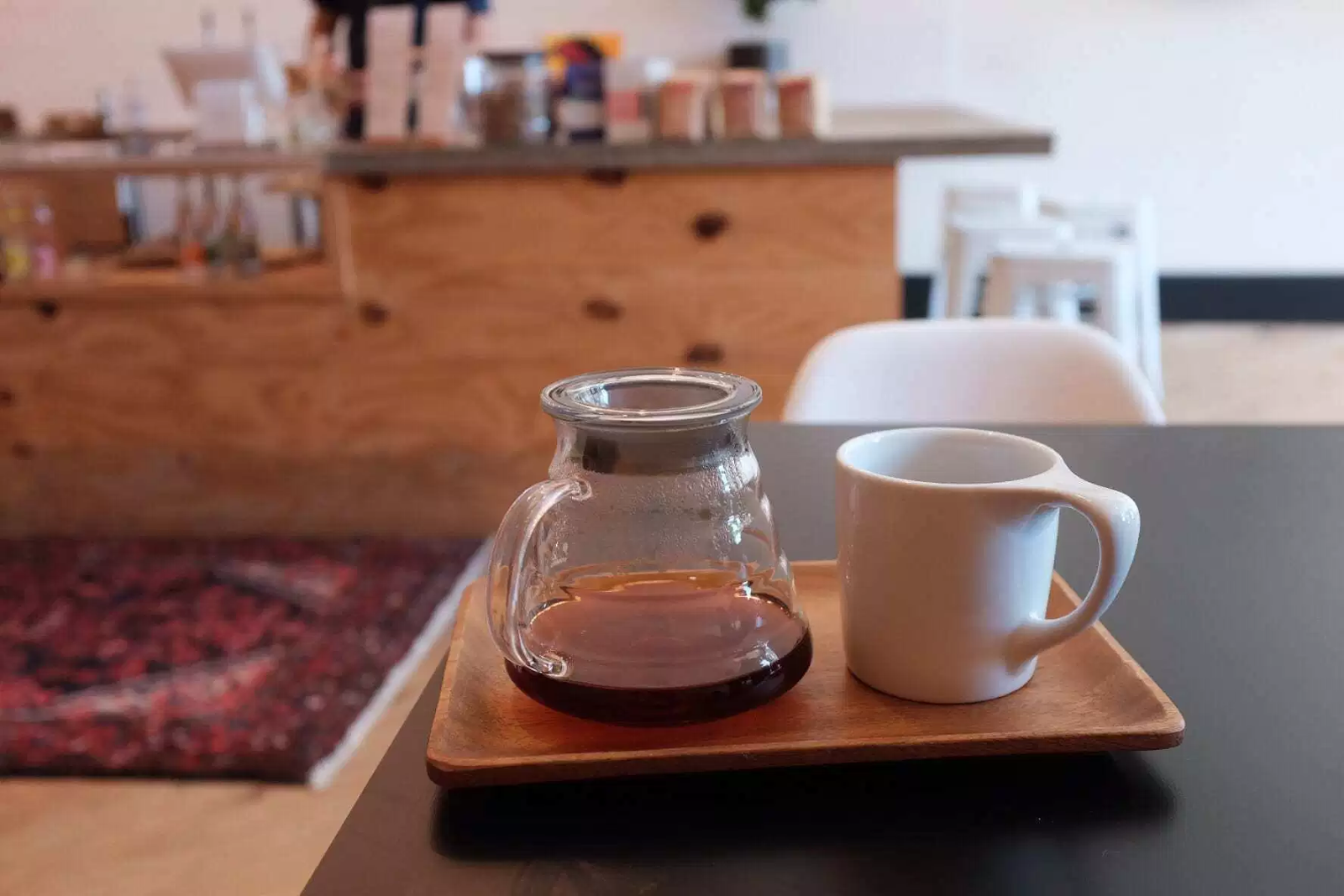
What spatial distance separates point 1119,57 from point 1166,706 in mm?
3763

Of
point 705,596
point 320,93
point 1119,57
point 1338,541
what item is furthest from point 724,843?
point 1119,57

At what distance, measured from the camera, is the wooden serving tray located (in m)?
0.43

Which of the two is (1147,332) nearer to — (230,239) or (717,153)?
(717,153)

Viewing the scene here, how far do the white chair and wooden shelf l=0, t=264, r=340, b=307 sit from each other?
3.99ft

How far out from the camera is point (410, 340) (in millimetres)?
2084

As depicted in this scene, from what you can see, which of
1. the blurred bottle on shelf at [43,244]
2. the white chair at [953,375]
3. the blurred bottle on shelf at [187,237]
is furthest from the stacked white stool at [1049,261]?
the blurred bottle on shelf at [43,244]

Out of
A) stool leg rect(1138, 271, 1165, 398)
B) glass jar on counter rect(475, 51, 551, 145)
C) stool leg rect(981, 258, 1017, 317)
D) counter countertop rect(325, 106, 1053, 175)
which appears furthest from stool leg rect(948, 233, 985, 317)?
glass jar on counter rect(475, 51, 551, 145)

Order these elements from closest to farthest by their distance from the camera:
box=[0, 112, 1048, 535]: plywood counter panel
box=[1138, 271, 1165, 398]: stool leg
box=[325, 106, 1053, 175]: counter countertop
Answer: box=[325, 106, 1053, 175]: counter countertop, box=[0, 112, 1048, 535]: plywood counter panel, box=[1138, 271, 1165, 398]: stool leg

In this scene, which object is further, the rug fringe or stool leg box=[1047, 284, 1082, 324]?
stool leg box=[1047, 284, 1082, 324]

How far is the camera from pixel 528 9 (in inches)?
153

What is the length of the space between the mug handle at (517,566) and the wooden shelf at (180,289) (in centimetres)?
171

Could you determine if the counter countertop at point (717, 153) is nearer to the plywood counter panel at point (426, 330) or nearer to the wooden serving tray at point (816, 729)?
the plywood counter panel at point (426, 330)

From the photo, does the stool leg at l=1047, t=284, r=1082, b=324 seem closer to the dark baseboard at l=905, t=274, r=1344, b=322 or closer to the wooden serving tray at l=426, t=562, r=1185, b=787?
the dark baseboard at l=905, t=274, r=1344, b=322

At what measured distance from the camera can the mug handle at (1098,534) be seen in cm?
43
